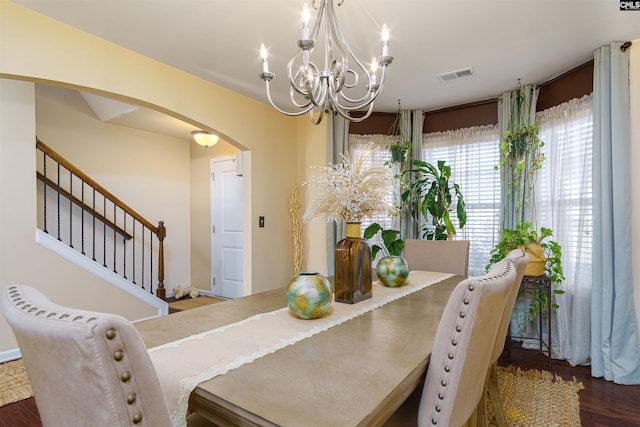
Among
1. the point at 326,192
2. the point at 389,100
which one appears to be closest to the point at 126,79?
the point at 326,192

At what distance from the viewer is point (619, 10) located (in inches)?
81.0

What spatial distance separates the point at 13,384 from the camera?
2.43 meters

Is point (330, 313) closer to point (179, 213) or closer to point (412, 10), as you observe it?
point (412, 10)

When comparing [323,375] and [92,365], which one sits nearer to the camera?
[92,365]

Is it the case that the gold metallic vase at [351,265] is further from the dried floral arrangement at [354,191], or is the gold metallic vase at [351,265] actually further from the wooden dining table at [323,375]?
the wooden dining table at [323,375]

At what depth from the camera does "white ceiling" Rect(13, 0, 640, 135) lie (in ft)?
6.57

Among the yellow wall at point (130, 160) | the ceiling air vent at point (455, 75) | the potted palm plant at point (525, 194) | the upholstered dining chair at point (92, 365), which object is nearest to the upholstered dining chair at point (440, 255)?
the potted palm plant at point (525, 194)

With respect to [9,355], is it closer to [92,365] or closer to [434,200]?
[92,365]

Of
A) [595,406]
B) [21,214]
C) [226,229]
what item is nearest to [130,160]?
[226,229]

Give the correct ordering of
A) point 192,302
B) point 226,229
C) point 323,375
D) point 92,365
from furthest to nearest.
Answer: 1. point 226,229
2. point 192,302
3. point 323,375
4. point 92,365

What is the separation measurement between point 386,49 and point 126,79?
6.47 ft

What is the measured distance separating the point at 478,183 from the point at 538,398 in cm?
205

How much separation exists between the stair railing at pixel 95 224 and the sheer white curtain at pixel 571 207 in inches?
165

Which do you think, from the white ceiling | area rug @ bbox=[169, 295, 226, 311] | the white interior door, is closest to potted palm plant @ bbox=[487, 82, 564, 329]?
the white ceiling
